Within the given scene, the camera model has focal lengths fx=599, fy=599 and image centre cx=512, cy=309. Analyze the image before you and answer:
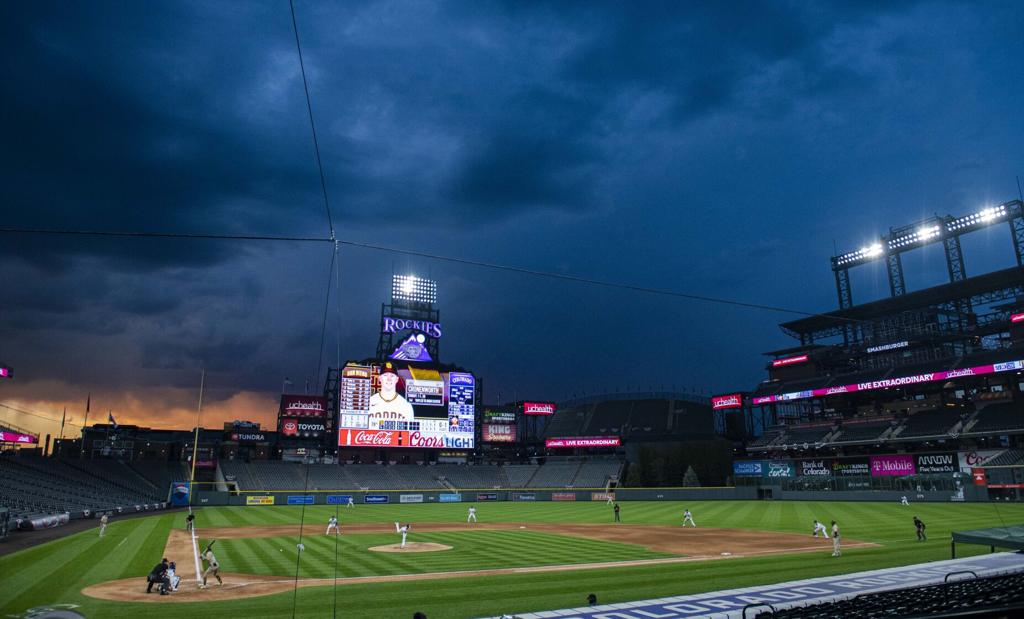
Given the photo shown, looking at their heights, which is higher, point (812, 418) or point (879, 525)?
point (812, 418)

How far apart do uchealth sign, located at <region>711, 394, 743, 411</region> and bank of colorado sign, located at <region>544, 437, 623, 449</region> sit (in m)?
15.5

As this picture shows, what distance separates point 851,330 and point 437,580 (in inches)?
3191

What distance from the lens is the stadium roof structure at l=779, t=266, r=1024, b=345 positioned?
66.4 meters

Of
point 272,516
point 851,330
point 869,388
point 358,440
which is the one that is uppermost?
point 851,330

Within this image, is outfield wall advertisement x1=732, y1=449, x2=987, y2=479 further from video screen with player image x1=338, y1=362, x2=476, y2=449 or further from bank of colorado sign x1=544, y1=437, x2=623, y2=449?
video screen with player image x1=338, y1=362, x2=476, y2=449

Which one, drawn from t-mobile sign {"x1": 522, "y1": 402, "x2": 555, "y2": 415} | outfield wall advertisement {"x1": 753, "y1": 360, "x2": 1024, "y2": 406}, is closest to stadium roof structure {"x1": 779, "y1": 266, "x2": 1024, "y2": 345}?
outfield wall advertisement {"x1": 753, "y1": 360, "x2": 1024, "y2": 406}

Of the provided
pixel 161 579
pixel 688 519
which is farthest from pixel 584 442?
pixel 161 579

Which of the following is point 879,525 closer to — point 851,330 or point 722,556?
point 722,556

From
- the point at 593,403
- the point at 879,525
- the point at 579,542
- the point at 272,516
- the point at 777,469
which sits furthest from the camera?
the point at 593,403

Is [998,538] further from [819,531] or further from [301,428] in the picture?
[301,428]

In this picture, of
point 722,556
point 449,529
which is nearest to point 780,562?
point 722,556

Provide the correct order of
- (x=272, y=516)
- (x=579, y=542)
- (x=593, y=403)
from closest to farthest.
Answer: 1. (x=579, y=542)
2. (x=272, y=516)
3. (x=593, y=403)

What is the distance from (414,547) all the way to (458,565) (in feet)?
22.7

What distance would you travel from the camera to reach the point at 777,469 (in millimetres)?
70188
